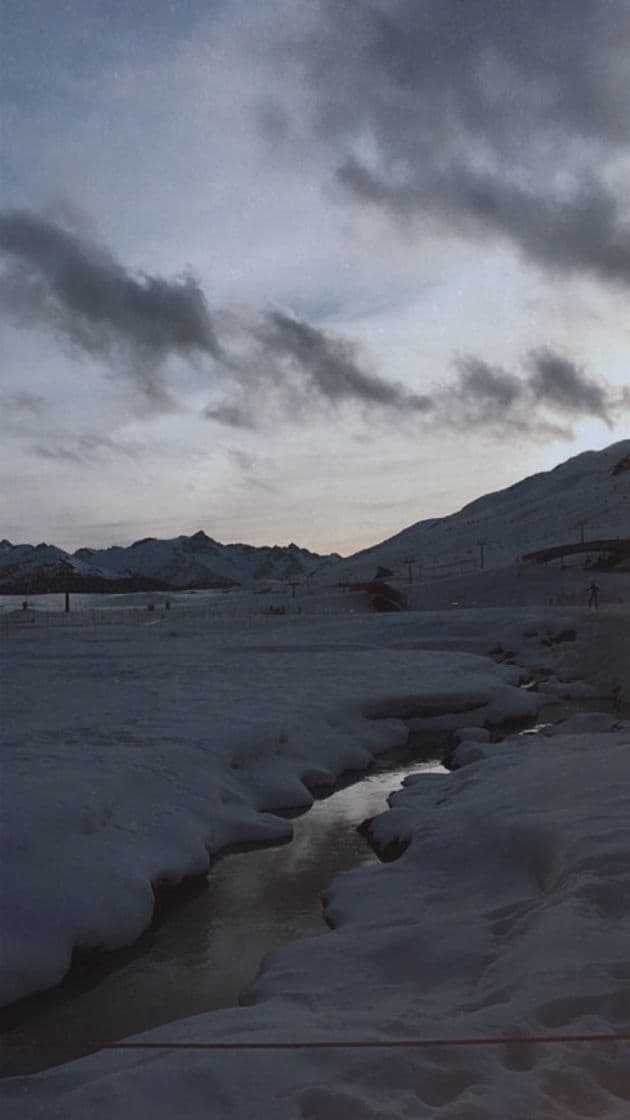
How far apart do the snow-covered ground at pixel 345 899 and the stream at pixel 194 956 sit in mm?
327

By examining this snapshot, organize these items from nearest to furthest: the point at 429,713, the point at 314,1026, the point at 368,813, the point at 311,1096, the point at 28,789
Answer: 1. the point at 311,1096
2. the point at 314,1026
3. the point at 28,789
4. the point at 368,813
5. the point at 429,713

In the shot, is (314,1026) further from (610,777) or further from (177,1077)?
(610,777)

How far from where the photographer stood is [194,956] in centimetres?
948

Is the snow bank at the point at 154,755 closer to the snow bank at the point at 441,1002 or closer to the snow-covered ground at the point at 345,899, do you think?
the snow-covered ground at the point at 345,899

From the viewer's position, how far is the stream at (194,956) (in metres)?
7.77

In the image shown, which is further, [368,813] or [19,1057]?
[368,813]

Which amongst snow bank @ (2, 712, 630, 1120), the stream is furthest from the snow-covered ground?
the stream

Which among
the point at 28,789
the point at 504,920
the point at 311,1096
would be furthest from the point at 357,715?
the point at 311,1096

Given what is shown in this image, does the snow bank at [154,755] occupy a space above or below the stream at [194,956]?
above

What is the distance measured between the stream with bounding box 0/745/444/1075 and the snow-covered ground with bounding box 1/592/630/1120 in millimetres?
327

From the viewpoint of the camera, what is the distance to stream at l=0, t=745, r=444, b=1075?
7766 millimetres

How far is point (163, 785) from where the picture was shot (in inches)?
554

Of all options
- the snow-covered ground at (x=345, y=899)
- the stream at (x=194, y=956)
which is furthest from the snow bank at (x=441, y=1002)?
the stream at (x=194, y=956)

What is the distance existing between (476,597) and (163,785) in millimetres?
60762
